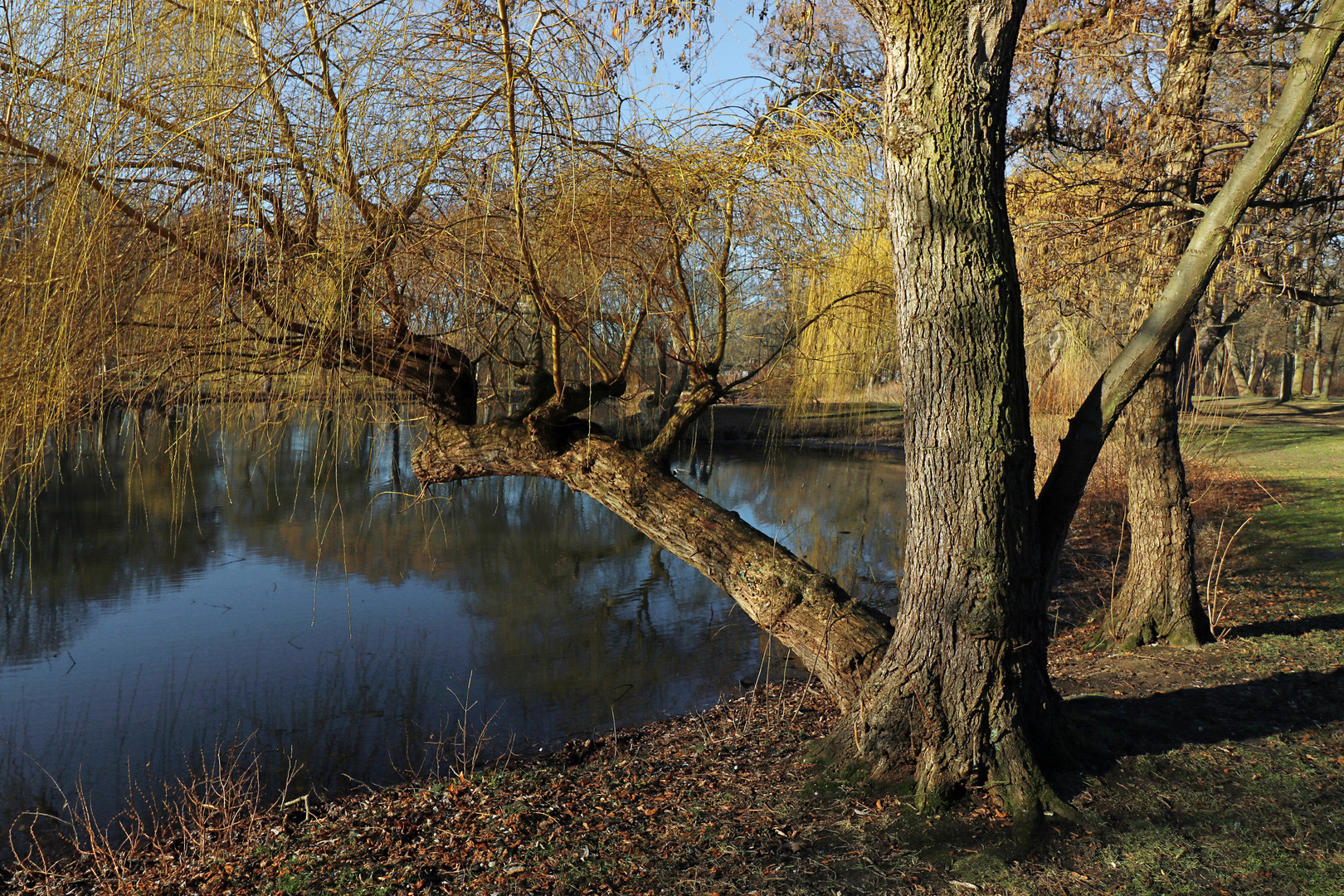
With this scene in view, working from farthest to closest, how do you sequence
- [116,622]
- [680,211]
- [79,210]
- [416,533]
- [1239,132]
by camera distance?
[416,533], [116,622], [1239,132], [680,211], [79,210]

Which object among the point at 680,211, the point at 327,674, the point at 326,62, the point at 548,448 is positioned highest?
the point at 326,62

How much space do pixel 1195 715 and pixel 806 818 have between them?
207cm

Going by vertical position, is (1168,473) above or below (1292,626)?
above

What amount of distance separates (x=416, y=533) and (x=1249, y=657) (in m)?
9.31

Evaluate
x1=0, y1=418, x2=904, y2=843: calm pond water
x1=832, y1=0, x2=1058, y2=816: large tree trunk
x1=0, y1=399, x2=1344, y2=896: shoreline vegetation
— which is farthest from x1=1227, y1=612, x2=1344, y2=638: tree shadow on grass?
x1=0, y1=418, x2=904, y2=843: calm pond water

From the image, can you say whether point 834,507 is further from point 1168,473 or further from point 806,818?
point 806,818

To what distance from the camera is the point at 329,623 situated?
25.4 ft

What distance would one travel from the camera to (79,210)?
2.67m

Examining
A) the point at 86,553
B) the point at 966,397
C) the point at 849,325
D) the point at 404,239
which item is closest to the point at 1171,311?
the point at 966,397

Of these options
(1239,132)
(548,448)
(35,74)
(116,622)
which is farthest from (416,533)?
(1239,132)

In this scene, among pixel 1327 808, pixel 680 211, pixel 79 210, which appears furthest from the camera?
pixel 680 211

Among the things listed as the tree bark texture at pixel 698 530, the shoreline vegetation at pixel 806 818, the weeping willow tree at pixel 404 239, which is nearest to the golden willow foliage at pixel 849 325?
the weeping willow tree at pixel 404 239

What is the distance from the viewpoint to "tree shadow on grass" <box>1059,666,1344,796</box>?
11.0ft

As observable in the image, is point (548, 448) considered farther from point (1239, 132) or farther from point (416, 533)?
point (416, 533)
